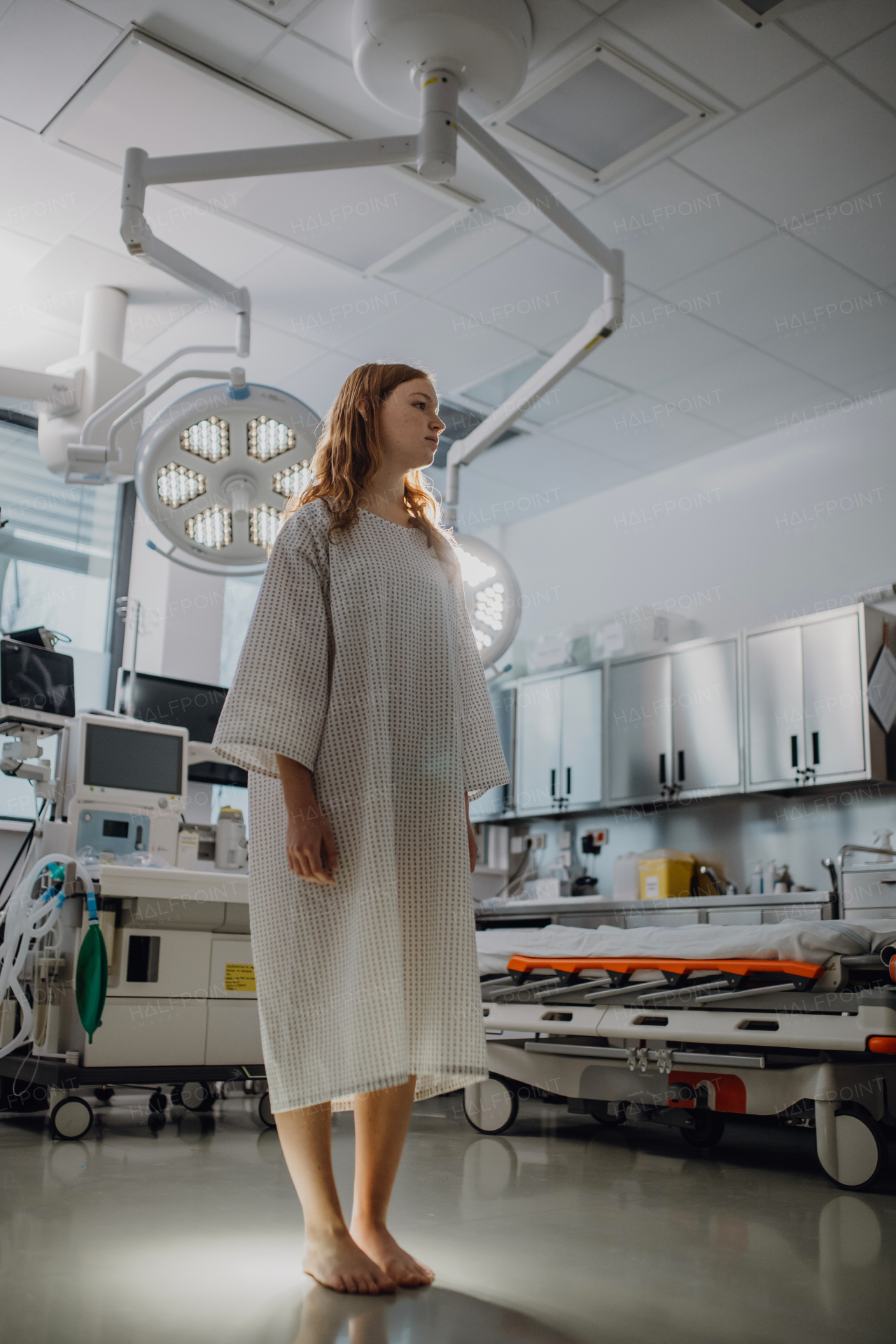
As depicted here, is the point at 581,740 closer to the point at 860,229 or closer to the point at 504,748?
the point at 504,748

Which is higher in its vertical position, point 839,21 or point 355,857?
point 839,21

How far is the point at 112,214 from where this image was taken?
14.4ft

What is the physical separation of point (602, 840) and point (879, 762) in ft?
5.84

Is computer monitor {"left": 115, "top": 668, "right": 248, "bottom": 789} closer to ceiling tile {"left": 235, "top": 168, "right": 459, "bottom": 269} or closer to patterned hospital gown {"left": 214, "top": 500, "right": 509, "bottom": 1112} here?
ceiling tile {"left": 235, "top": 168, "right": 459, "bottom": 269}

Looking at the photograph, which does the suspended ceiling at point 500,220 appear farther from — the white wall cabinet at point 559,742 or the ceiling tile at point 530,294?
the white wall cabinet at point 559,742

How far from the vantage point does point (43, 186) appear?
167 inches

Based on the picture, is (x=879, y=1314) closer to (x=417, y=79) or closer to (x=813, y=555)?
(x=417, y=79)

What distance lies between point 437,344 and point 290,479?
256 centimetres

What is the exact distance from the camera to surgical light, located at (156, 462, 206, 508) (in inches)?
113

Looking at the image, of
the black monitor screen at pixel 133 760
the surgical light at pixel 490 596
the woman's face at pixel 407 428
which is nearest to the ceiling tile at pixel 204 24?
the surgical light at pixel 490 596

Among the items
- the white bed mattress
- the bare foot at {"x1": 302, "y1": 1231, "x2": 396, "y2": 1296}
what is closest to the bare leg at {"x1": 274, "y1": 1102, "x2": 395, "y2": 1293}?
the bare foot at {"x1": 302, "y1": 1231, "x2": 396, "y2": 1296}

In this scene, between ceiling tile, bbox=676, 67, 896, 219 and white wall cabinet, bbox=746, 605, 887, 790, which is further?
white wall cabinet, bbox=746, 605, 887, 790

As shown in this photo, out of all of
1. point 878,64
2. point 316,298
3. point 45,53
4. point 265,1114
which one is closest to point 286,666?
point 265,1114

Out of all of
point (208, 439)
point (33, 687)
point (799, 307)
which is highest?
point (799, 307)
